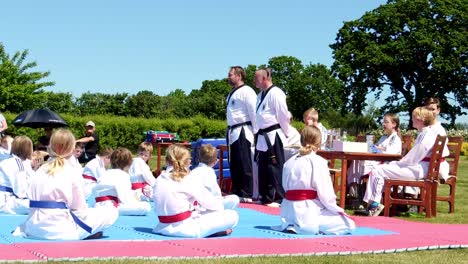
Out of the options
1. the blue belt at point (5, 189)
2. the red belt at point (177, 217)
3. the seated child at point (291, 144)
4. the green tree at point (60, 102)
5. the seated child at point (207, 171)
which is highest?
the green tree at point (60, 102)

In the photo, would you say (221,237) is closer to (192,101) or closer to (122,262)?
(122,262)

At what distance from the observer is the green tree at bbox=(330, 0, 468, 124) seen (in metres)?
51.2

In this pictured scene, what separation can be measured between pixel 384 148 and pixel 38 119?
9972mm

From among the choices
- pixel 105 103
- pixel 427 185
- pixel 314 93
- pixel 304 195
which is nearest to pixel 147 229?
pixel 304 195

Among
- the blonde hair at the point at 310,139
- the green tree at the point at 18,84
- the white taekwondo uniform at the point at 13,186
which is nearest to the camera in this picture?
the blonde hair at the point at 310,139

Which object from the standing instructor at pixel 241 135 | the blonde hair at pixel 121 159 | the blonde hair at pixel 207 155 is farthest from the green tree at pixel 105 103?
the blonde hair at pixel 207 155

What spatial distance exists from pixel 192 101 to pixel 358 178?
66164 millimetres

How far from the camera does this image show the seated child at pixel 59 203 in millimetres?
7383

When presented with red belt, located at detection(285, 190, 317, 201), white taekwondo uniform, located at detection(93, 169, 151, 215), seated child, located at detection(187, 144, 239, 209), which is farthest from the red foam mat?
white taekwondo uniform, located at detection(93, 169, 151, 215)

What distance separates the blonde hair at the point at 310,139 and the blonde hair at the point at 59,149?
263cm

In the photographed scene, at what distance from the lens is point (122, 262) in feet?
20.1

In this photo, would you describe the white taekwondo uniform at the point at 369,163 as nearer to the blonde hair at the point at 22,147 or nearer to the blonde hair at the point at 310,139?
the blonde hair at the point at 310,139

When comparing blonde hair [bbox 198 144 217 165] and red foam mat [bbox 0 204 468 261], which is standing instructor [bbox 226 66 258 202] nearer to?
blonde hair [bbox 198 144 217 165]

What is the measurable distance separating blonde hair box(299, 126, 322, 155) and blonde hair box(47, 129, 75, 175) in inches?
104
